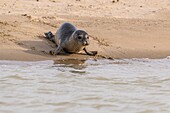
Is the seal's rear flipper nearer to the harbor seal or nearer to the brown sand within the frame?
the harbor seal

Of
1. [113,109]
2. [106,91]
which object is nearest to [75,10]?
[106,91]

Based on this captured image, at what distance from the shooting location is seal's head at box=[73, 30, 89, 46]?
27.6 ft

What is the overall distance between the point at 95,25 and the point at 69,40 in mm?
1751

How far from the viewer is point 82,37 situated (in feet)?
27.8

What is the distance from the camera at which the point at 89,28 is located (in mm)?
10180

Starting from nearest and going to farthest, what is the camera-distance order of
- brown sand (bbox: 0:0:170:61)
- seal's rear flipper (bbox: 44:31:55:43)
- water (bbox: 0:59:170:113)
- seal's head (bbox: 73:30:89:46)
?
water (bbox: 0:59:170:113) < seal's head (bbox: 73:30:89:46) < brown sand (bbox: 0:0:170:61) < seal's rear flipper (bbox: 44:31:55:43)

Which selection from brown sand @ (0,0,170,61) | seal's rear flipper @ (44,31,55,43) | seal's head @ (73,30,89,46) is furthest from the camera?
seal's rear flipper @ (44,31,55,43)

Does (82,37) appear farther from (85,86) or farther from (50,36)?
(85,86)

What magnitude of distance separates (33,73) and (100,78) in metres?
0.90

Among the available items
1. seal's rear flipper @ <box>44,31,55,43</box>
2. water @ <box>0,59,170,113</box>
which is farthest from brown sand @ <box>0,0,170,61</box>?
water @ <box>0,59,170,113</box>

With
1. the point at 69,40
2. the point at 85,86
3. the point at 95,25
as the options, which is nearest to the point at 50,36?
the point at 69,40

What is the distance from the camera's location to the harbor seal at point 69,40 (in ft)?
27.8

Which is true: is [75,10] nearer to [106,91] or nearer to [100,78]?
[100,78]

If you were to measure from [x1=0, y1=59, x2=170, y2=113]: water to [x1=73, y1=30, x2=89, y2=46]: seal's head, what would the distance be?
0.35m
